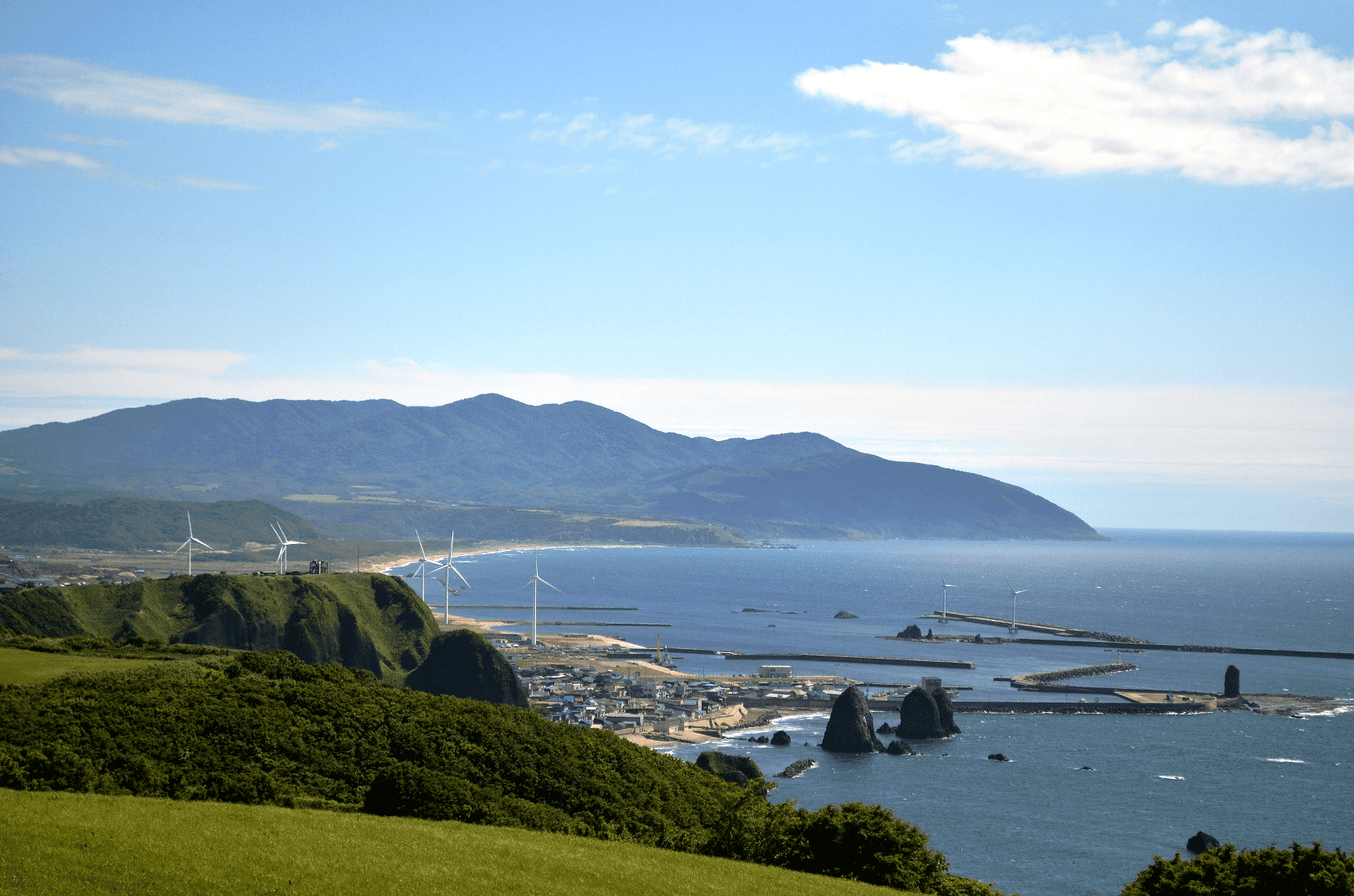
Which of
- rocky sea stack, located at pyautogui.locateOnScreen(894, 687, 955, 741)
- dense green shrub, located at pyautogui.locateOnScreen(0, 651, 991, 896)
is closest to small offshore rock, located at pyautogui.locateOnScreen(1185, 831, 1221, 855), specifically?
rocky sea stack, located at pyautogui.locateOnScreen(894, 687, 955, 741)

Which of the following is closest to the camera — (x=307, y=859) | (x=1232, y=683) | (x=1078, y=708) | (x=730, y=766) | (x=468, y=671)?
(x=307, y=859)

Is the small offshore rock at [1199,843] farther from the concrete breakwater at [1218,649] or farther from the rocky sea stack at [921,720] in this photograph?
the concrete breakwater at [1218,649]

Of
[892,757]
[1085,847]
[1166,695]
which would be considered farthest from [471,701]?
[1166,695]

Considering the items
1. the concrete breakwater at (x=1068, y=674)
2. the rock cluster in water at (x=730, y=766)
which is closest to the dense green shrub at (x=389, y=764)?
the rock cluster in water at (x=730, y=766)

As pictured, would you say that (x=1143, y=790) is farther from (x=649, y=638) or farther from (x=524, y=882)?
Answer: (x=649, y=638)

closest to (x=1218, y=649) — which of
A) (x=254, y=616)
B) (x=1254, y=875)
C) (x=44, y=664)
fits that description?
(x=254, y=616)

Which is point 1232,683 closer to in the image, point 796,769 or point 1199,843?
point 1199,843
